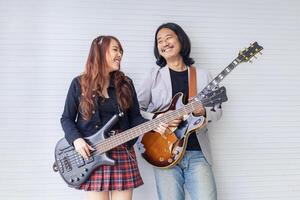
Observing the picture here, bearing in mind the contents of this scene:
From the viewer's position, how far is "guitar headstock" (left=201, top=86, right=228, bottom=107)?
155 cm

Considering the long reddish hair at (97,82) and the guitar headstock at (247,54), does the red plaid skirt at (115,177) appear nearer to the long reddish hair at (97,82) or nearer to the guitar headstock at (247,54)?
the long reddish hair at (97,82)

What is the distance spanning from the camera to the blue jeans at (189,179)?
1704 mm

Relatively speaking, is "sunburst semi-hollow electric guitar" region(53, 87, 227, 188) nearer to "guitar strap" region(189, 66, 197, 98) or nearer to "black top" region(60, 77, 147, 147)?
"black top" region(60, 77, 147, 147)

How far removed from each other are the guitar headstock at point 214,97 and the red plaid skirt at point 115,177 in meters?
0.49

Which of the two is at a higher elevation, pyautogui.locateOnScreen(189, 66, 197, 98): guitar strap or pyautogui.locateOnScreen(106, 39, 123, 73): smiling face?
pyautogui.locateOnScreen(106, 39, 123, 73): smiling face

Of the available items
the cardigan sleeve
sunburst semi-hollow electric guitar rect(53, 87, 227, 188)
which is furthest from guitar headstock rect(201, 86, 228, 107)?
the cardigan sleeve

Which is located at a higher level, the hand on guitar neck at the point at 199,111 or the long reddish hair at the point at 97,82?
the long reddish hair at the point at 97,82

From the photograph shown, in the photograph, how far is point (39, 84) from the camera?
6.40 ft

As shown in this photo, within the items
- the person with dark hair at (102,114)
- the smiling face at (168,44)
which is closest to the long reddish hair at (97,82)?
the person with dark hair at (102,114)

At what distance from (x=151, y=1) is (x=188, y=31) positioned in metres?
0.32

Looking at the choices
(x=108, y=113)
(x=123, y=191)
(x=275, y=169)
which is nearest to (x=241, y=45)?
(x=275, y=169)

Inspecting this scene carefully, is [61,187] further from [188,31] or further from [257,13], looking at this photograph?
[257,13]

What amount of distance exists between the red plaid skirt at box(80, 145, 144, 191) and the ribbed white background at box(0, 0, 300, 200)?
454 mm

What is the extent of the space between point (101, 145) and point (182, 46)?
0.78 m
